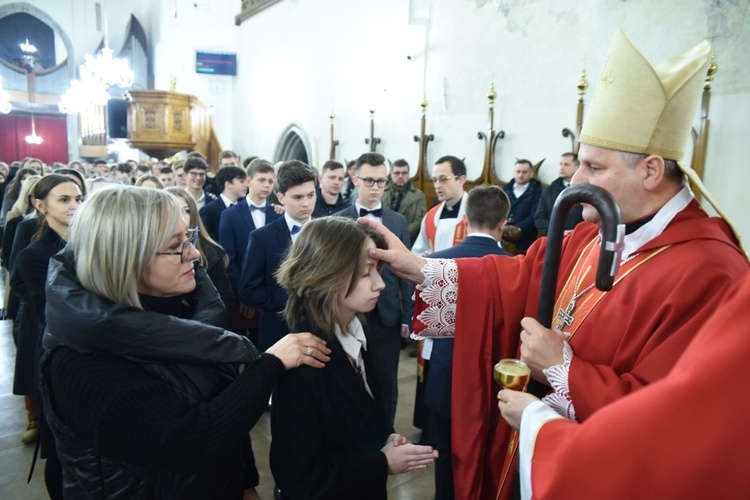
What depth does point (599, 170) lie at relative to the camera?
4.52 feet

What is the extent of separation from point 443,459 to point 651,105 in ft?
5.70

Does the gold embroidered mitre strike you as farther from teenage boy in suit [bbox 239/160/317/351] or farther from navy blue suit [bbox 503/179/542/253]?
navy blue suit [bbox 503/179/542/253]

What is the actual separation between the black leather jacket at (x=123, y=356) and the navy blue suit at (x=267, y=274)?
1.53 meters

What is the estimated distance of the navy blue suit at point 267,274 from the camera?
113 inches

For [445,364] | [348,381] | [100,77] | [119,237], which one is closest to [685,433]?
[348,381]

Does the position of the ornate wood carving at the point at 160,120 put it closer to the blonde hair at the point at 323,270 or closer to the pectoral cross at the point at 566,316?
the blonde hair at the point at 323,270

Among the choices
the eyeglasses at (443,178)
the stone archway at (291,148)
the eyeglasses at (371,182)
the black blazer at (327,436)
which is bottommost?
the black blazer at (327,436)

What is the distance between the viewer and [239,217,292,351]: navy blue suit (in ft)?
9.43

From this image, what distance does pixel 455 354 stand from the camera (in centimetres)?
166

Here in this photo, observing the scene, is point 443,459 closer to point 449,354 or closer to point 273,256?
point 449,354

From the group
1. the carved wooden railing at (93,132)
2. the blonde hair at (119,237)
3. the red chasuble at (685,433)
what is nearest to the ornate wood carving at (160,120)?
the carved wooden railing at (93,132)

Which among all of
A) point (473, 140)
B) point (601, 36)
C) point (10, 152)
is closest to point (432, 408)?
point (601, 36)

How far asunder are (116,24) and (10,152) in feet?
21.9

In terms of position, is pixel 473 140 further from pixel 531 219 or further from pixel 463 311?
pixel 463 311
